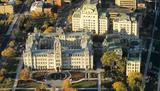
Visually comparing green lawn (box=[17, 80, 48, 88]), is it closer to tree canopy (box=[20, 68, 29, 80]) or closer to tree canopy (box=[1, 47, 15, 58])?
tree canopy (box=[20, 68, 29, 80])

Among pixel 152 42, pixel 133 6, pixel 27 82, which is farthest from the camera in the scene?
pixel 133 6

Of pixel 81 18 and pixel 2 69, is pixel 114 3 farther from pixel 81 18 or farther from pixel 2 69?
pixel 2 69

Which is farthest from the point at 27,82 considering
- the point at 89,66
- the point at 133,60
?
the point at 133,60

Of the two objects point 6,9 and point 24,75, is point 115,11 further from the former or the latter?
point 24,75

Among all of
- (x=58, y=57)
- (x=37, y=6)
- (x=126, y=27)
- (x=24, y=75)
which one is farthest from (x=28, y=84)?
(x=37, y=6)

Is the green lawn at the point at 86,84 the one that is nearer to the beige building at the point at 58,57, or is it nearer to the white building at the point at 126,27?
the beige building at the point at 58,57

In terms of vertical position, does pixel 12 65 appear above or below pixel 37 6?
below

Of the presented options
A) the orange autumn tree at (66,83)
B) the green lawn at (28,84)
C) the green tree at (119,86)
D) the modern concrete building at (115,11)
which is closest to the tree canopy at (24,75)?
the green lawn at (28,84)
